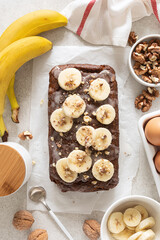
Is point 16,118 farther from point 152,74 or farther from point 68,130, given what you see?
point 152,74

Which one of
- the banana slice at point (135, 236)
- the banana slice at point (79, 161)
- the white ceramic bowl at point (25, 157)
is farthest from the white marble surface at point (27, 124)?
the banana slice at point (79, 161)

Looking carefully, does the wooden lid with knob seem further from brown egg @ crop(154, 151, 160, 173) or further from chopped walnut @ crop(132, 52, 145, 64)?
chopped walnut @ crop(132, 52, 145, 64)

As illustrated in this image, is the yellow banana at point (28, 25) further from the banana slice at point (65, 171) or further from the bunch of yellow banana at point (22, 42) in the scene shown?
the banana slice at point (65, 171)

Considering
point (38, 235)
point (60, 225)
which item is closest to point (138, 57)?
point (60, 225)

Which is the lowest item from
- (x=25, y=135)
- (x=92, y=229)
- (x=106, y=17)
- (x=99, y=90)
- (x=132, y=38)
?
(x=92, y=229)

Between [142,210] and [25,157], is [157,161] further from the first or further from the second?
[25,157]

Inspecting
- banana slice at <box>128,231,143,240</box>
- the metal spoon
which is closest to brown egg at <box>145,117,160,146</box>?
banana slice at <box>128,231,143,240</box>
